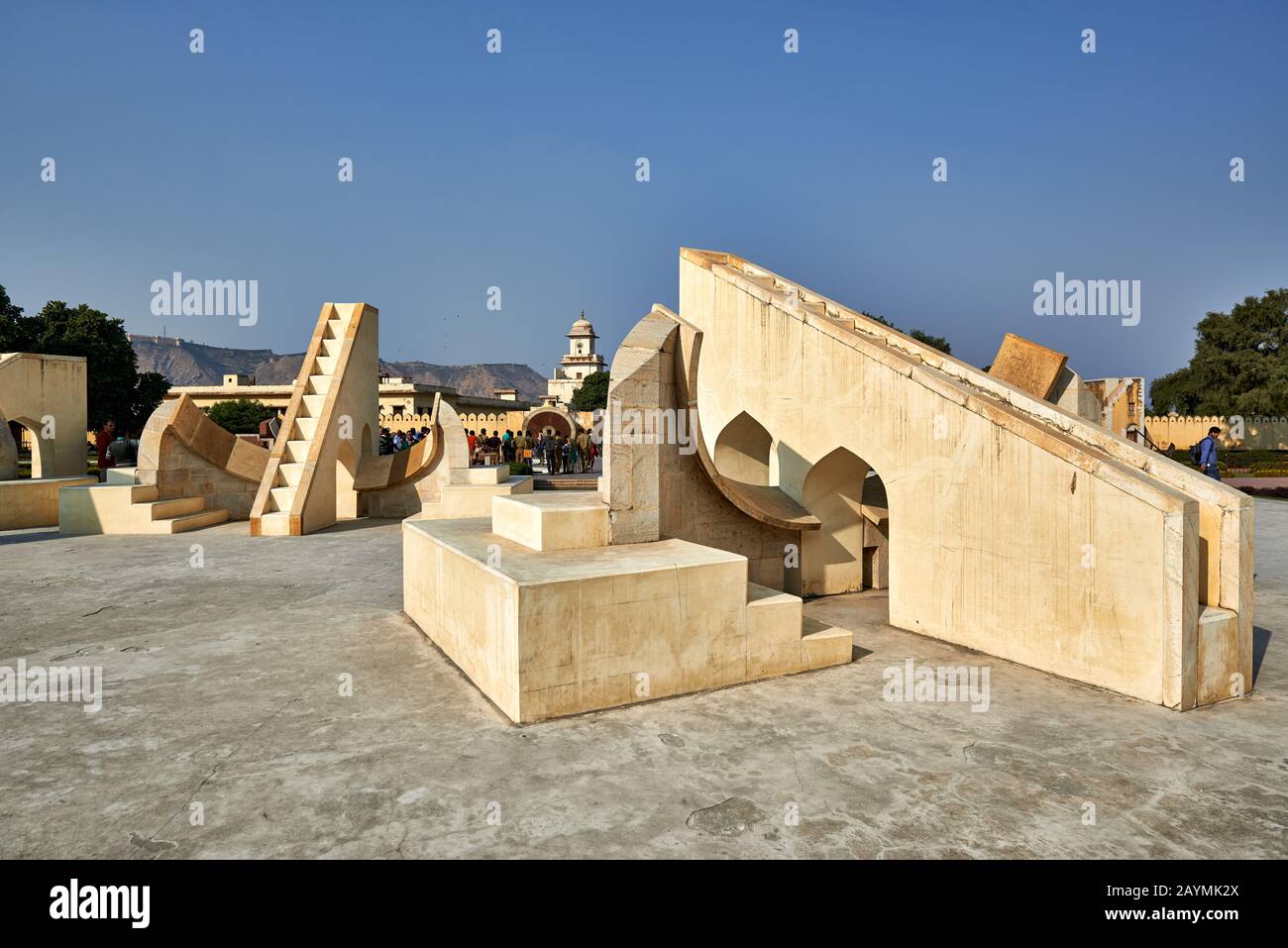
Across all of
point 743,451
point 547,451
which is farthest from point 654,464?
point 547,451

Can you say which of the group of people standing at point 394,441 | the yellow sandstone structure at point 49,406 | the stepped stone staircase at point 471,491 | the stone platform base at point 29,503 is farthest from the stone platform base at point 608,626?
the yellow sandstone structure at point 49,406

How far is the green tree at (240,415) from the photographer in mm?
55312

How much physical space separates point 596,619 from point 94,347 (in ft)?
138

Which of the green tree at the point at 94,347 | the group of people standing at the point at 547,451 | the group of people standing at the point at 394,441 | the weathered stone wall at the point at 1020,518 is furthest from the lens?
the green tree at the point at 94,347

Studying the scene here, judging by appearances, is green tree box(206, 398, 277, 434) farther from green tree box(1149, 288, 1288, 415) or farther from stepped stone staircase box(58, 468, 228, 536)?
green tree box(1149, 288, 1288, 415)

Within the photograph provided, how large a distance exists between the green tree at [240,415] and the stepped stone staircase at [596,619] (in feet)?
182

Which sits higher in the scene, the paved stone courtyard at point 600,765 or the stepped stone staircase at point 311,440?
the stepped stone staircase at point 311,440

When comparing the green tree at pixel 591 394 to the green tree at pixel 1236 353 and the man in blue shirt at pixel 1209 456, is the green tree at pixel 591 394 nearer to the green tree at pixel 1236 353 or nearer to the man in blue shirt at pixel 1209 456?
the green tree at pixel 1236 353

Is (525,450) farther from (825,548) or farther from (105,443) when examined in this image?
(825,548)

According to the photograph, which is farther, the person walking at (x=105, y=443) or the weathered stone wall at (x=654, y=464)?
the person walking at (x=105, y=443)

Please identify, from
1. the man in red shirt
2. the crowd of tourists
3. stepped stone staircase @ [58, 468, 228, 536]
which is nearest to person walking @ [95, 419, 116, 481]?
the man in red shirt

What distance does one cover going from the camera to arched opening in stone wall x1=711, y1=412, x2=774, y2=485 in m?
11.4

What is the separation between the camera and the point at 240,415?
183ft
